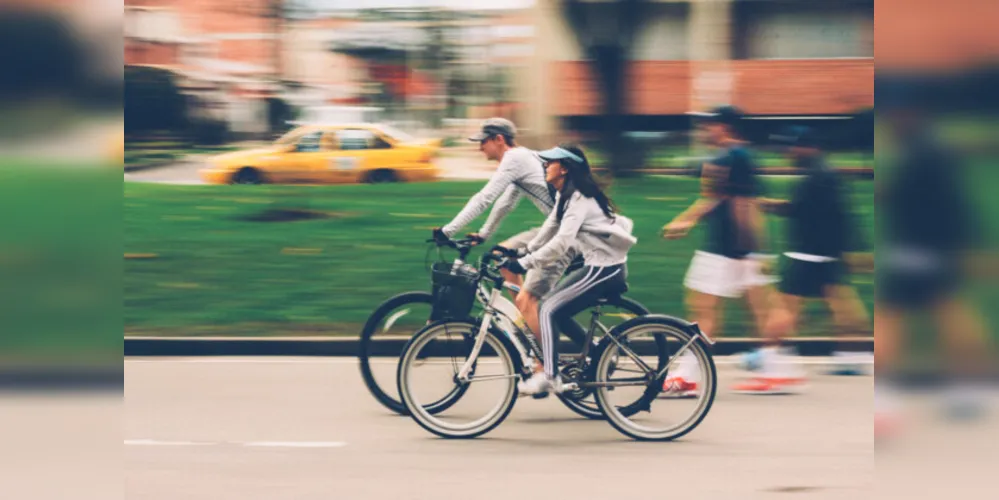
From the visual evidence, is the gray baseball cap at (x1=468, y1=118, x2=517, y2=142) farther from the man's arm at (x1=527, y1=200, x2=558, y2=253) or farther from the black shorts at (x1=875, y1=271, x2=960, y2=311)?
the black shorts at (x1=875, y1=271, x2=960, y2=311)

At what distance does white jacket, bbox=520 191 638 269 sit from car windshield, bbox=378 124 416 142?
12704 millimetres

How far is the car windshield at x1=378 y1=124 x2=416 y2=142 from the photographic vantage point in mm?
19109

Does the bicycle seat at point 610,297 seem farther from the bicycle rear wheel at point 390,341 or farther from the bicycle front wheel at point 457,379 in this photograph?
the bicycle rear wheel at point 390,341

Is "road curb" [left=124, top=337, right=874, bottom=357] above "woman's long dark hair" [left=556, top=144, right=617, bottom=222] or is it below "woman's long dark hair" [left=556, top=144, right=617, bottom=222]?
below

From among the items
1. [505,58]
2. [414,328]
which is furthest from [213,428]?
[505,58]

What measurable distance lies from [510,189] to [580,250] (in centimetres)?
83

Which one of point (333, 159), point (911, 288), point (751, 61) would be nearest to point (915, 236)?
point (911, 288)

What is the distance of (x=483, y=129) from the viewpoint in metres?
7.29

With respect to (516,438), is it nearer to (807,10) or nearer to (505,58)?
(505,58)

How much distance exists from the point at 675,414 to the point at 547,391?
0.71 meters

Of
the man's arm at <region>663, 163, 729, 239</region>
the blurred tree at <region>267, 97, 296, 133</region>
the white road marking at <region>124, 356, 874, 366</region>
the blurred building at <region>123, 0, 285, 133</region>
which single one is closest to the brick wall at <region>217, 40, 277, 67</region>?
the blurred building at <region>123, 0, 285, 133</region>

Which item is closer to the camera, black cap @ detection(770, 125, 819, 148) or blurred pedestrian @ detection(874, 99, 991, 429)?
blurred pedestrian @ detection(874, 99, 991, 429)

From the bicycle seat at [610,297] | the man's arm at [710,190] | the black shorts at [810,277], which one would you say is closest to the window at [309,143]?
the man's arm at [710,190]

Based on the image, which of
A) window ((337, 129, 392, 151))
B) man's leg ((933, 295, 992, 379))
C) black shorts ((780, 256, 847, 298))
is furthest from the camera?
window ((337, 129, 392, 151))
